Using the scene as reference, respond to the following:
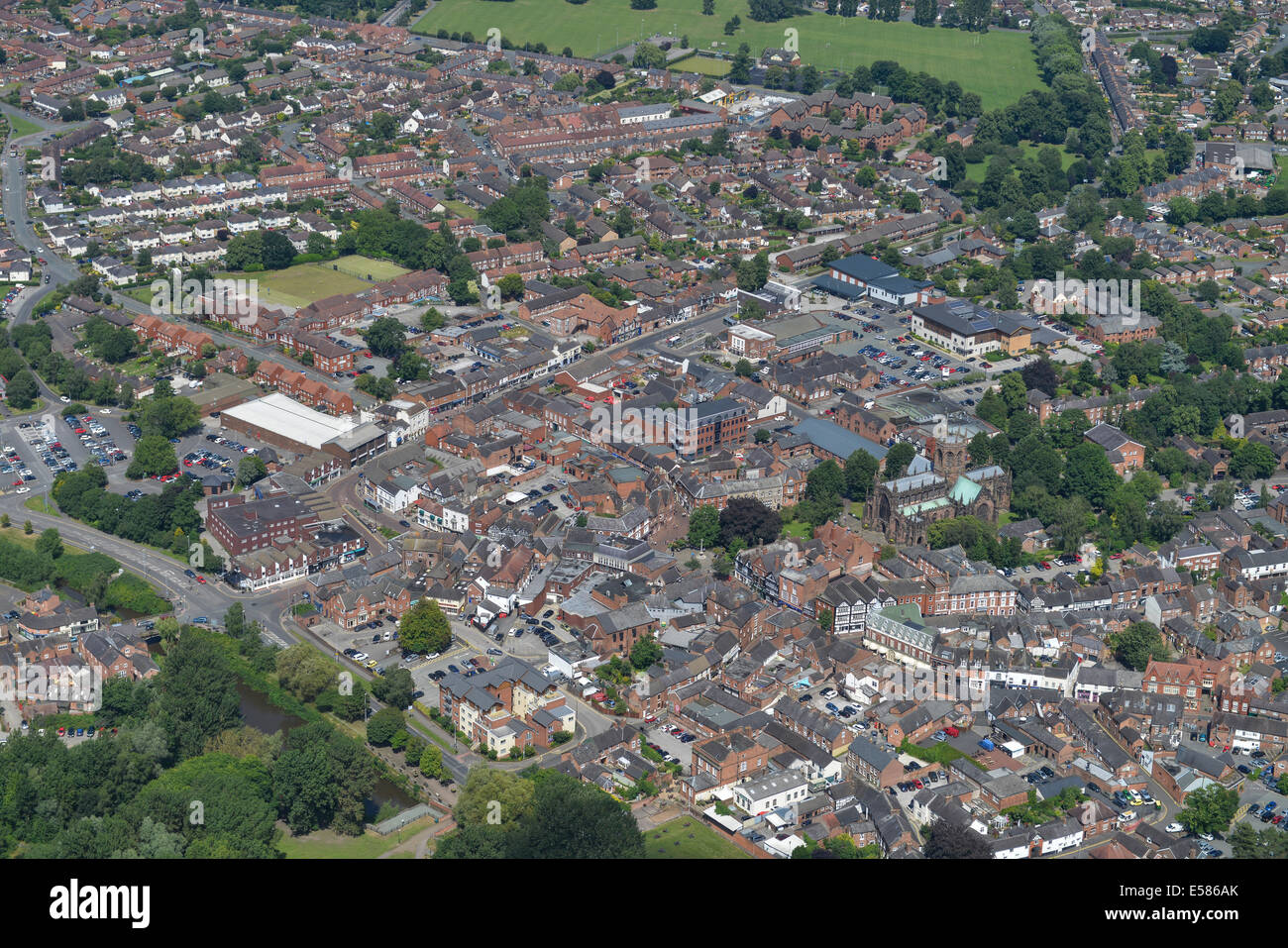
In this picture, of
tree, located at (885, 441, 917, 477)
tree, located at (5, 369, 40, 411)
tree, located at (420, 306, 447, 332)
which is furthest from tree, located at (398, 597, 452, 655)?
tree, located at (420, 306, 447, 332)

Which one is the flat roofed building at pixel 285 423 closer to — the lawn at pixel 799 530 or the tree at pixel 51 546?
the tree at pixel 51 546

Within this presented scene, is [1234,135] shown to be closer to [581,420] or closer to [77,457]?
[581,420]

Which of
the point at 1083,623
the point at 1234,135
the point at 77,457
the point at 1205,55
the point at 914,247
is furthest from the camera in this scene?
the point at 1205,55

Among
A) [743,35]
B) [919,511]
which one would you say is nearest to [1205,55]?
[743,35]

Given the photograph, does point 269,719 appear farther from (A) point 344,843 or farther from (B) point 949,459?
(B) point 949,459

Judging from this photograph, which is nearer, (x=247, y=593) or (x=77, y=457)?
(x=247, y=593)

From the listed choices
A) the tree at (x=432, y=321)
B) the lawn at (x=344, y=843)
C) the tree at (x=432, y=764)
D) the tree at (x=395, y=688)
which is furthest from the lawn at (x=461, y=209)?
the lawn at (x=344, y=843)

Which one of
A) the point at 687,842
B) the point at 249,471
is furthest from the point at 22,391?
the point at 687,842
